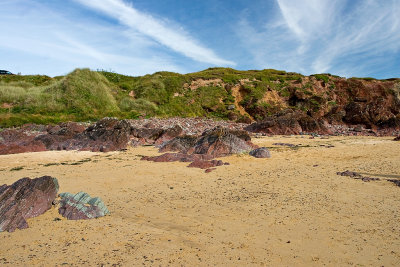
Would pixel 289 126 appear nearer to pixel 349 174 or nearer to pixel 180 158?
pixel 180 158

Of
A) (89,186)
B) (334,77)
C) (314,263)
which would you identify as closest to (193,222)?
(314,263)

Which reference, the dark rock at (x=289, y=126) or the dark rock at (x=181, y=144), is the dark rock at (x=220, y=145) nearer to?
the dark rock at (x=181, y=144)

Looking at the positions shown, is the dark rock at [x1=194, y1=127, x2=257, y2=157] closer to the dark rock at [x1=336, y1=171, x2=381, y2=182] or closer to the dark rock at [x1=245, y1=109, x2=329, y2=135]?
the dark rock at [x1=336, y1=171, x2=381, y2=182]

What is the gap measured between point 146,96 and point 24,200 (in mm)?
27669

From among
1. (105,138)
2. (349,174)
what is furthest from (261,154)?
(105,138)

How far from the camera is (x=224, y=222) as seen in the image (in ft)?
12.8

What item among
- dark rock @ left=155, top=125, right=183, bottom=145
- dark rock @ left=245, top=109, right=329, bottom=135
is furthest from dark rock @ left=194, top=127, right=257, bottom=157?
dark rock @ left=245, top=109, right=329, bottom=135

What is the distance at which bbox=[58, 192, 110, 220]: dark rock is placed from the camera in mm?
4020

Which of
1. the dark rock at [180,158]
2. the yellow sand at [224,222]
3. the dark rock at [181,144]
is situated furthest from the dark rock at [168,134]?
the yellow sand at [224,222]

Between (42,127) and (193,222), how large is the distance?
52.7 feet

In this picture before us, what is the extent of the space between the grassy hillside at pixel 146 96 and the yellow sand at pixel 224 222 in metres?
17.3

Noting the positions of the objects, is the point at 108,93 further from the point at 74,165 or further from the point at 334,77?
the point at 334,77

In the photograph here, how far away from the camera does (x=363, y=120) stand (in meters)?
22.2

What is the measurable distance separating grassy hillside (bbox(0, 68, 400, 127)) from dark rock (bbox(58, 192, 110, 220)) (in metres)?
17.2
